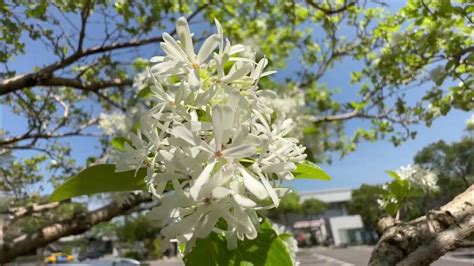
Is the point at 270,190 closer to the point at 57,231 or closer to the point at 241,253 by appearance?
the point at 241,253

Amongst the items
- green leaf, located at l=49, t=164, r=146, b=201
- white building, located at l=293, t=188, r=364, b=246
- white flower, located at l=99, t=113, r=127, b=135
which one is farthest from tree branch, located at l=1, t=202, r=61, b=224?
white building, located at l=293, t=188, r=364, b=246

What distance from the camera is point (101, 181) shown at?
688 mm

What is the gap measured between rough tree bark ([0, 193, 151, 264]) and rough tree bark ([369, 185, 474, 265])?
1.96m

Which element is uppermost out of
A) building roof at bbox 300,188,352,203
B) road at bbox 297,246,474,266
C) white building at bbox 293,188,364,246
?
building roof at bbox 300,188,352,203

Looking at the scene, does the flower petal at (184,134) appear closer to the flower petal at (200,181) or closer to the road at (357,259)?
the flower petal at (200,181)

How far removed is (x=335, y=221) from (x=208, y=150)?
36.5 meters

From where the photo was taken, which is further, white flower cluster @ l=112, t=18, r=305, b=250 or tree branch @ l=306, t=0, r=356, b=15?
tree branch @ l=306, t=0, r=356, b=15

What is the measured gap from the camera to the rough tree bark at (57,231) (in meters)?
2.52

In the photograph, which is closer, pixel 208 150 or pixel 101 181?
pixel 208 150

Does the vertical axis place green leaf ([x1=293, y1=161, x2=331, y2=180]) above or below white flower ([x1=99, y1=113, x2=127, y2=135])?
below

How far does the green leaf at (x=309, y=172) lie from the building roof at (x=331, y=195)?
38.2 m

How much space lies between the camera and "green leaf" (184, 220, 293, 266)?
1.87ft

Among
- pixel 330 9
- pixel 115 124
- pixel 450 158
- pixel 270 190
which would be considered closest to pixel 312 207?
pixel 450 158

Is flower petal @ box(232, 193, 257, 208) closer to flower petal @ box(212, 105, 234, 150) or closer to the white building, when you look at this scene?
flower petal @ box(212, 105, 234, 150)
